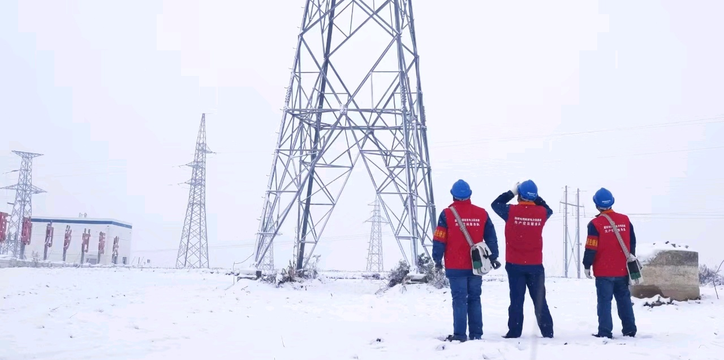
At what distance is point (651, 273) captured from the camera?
37.9ft

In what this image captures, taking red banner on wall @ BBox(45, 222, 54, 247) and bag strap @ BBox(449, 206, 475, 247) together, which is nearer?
bag strap @ BBox(449, 206, 475, 247)

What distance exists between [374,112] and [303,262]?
4.38 meters

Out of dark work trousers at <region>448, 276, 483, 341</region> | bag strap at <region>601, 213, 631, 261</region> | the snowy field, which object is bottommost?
the snowy field

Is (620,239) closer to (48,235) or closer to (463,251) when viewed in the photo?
(463,251)

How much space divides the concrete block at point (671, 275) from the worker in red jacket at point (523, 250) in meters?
4.47

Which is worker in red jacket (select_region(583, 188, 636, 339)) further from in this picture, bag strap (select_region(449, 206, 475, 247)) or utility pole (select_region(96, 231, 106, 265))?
utility pole (select_region(96, 231, 106, 265))

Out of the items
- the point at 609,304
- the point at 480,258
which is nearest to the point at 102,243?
the point at 480,258

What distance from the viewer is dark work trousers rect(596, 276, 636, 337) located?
762 centimetres

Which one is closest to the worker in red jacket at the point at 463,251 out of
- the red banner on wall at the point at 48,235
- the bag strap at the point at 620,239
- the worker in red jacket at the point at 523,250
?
the worker in red jacket at the point at 523,250

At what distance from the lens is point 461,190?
7727mm

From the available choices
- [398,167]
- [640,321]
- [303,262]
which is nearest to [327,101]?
[398,167]

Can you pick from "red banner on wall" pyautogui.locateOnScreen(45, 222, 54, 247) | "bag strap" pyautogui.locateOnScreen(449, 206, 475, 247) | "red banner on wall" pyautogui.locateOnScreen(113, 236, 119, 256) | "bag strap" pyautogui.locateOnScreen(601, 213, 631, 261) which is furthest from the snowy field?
"red banner on wall" pyautogui.locateOnScreen(113, 236, 119, 256)

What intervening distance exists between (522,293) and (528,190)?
1.16 m

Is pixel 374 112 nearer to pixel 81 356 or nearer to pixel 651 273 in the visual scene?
Result: pixel 651 273
